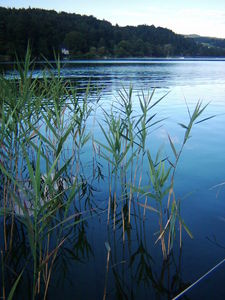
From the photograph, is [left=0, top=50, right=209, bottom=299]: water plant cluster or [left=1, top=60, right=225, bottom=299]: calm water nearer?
[left=0, top=50, right=209, bottom=299]: water plant cluster

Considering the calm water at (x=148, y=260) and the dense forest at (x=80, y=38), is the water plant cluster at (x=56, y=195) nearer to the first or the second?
the calm water at (x=148, y=260)

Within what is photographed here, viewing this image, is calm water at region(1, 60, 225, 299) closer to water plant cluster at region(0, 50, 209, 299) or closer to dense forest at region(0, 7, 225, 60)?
water plant cluster at region(0, 50, 209, 299)

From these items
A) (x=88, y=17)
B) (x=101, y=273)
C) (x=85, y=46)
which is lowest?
(x=101, y=273)

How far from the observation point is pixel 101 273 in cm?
347

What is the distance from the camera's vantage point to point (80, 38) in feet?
→ 354

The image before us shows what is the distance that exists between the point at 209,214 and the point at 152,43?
14785 centimetres

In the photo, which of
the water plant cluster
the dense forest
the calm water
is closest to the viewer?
the water plant cluster

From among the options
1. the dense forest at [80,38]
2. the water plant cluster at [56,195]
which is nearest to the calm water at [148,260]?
the water plant cluster at [56,195]

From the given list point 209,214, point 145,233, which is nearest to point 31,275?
point 145,233

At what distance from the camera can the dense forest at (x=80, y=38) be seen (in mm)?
85438

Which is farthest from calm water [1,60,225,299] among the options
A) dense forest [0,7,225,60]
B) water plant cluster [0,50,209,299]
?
dense forest [0,7,225,60]

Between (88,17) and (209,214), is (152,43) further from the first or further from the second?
(209,214)

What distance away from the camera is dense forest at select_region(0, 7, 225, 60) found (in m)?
85.4

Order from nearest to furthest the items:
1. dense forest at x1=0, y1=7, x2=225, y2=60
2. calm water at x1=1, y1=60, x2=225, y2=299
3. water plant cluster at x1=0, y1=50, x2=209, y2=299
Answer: water plant cluster at x1=0, y1=50, x2=209, y2=299
calm water at x1=1, y1=60, x2=225, y2=299
dense forest at x1=0, y1=7, x2=225, y2=60
